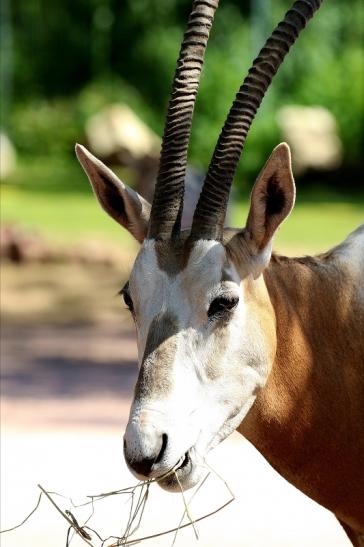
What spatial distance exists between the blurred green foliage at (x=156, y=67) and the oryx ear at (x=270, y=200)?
2748 centimetres

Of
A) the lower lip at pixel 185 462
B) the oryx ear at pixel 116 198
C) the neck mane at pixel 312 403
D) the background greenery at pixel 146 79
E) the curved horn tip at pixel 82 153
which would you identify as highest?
the background greenery at pixel 146 79

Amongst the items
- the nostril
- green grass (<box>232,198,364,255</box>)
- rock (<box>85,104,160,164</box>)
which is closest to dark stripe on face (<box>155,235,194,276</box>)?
the nostril

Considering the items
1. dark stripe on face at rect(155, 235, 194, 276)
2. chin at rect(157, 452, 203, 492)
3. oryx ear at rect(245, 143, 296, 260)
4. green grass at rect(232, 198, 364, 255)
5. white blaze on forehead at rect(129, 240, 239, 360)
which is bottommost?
chin at rect(157, 452, 203, 492)

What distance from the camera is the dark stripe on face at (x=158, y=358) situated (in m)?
4.60

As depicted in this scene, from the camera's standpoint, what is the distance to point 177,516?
24.6 feet

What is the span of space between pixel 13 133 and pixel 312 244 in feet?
69.8

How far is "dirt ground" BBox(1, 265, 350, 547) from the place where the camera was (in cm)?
722

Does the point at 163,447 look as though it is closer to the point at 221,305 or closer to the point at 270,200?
the point at 221,305

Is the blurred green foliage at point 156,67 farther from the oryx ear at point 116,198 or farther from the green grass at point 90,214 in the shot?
the oryx ear at point 116,198

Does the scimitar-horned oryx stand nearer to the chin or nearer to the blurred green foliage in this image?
the chin

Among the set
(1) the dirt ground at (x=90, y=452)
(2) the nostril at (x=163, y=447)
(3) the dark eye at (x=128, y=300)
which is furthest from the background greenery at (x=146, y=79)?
(2) the nostril at (x=163, y=447)

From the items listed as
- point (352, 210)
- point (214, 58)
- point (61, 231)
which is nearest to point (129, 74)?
point (214, 58)

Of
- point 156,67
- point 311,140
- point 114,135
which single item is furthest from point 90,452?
point 156,67

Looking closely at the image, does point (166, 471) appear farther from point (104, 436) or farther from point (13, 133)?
point (13, 133)
